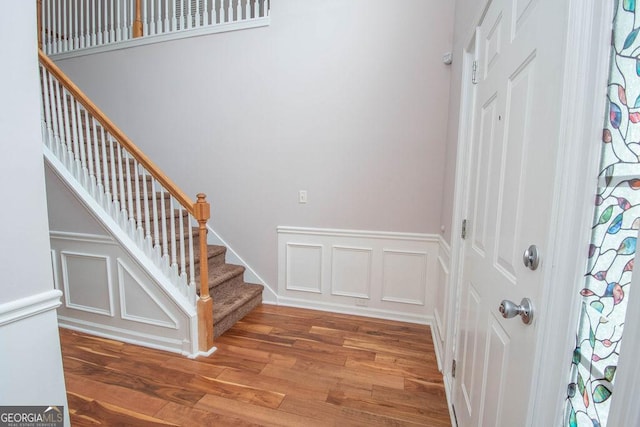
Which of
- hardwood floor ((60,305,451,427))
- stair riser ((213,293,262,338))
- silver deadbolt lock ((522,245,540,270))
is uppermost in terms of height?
silver deadbolt lock ((522,245,540,270))

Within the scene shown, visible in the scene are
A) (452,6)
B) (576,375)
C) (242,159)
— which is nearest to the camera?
(576,375)

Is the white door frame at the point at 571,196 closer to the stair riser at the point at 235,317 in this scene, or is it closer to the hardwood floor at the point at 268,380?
the hardwood floor at the point at 268,380

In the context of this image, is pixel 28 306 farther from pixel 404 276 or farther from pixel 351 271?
pixel 404 276

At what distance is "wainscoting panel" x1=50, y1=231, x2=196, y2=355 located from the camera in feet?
7.04

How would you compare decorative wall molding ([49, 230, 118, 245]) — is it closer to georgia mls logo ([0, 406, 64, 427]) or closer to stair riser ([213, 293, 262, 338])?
stair riser ([213, 293, 262, 338])

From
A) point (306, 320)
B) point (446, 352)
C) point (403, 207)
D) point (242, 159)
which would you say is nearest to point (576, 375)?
point (446, 352)

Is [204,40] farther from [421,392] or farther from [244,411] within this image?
[421,392]

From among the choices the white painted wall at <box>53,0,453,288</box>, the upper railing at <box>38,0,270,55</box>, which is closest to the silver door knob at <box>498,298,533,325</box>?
the white painted wall at <box>53,0,453,288</box>

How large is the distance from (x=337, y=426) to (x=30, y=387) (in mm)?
1304

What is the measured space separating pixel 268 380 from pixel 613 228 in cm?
189

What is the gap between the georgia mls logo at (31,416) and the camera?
2.93ft

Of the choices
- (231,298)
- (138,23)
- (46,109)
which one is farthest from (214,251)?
(138,23)

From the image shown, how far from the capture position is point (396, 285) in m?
2.67

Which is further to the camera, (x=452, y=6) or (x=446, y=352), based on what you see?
(x=452, y=6)
